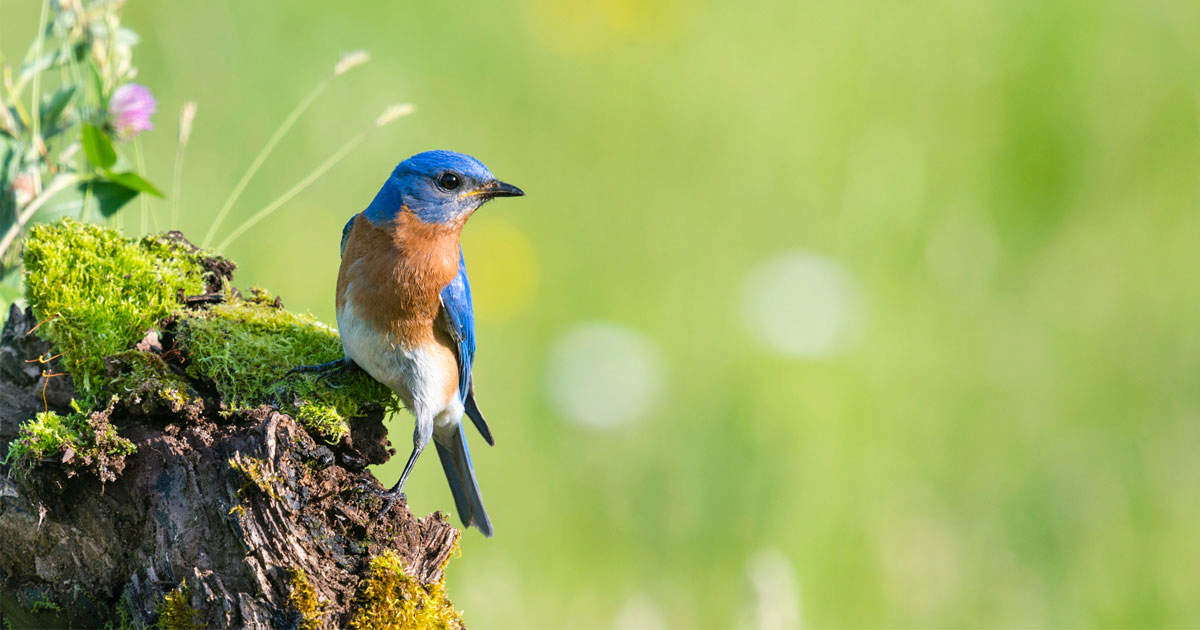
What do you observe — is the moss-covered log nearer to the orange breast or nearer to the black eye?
the orange breast

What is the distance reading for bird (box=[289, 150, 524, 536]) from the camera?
3793mm

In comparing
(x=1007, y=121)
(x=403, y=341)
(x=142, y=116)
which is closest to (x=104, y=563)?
(x=403, y=341)

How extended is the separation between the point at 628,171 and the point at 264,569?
19.4 ft

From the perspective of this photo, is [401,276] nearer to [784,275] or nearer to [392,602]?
[392,602]

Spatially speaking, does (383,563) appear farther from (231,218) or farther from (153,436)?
(231,218)

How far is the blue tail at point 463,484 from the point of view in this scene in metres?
4.32

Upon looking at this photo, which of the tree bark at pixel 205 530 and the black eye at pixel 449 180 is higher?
the black eye at pixel 449 180

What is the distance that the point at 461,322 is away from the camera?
4078 mm

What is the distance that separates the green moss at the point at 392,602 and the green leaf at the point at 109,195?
2242 mm

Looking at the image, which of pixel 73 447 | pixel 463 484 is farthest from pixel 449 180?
pixel 73 447

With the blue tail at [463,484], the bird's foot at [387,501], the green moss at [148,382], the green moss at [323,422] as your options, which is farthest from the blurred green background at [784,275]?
the green moss at [323,422]

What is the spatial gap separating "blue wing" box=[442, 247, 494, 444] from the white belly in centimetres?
17

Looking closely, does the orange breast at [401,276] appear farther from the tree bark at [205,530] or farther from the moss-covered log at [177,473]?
the tree bark at [205,530]

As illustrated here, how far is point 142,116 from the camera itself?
4488 mm
